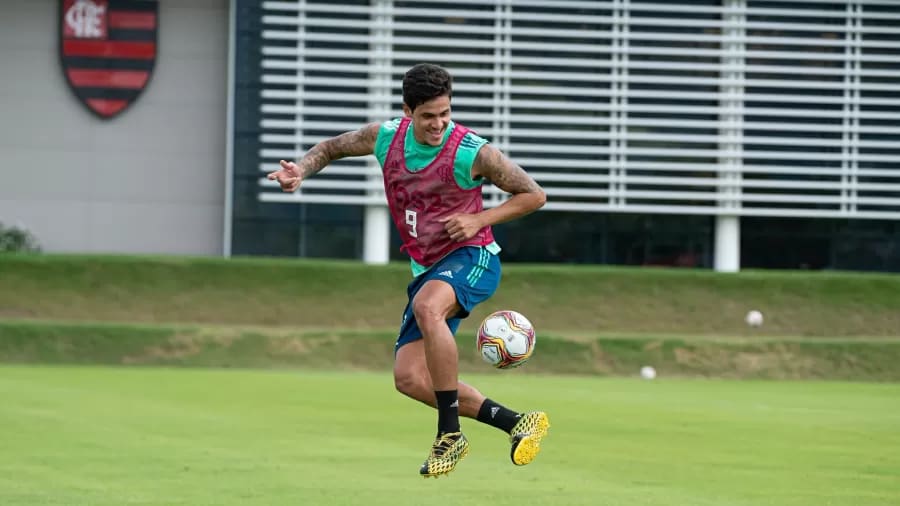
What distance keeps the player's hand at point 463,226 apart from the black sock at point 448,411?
887 millimetres

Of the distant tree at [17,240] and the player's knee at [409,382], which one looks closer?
the player's knee at [409,382]

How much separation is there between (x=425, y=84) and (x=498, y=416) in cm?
200

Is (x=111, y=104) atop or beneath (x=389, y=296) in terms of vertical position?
atop

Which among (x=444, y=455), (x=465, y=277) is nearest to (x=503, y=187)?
(x=465, y=277)

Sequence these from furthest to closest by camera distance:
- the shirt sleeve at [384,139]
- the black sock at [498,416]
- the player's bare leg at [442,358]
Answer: the shirt sleeve at [384,139]
the black sock at [498,416]
the player's bare leg at [442,358]

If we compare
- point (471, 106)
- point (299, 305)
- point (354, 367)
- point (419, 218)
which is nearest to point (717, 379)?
point (354, 367)

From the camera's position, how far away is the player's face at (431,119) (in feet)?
26.0

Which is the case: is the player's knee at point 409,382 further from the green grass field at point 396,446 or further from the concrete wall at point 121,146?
the concrete wall at point 121,146

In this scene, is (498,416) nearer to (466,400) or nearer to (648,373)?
(466,400)

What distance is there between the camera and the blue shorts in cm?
815

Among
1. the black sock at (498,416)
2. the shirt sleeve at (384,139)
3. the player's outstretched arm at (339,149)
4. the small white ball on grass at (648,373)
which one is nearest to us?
the black sock at (498,416)

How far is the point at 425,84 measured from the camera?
779 centimetres

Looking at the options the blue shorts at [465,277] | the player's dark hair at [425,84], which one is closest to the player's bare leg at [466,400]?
the blue shorts at [465,277]

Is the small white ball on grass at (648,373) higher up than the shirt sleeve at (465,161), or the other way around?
the shirt sleeve at (465,161)
